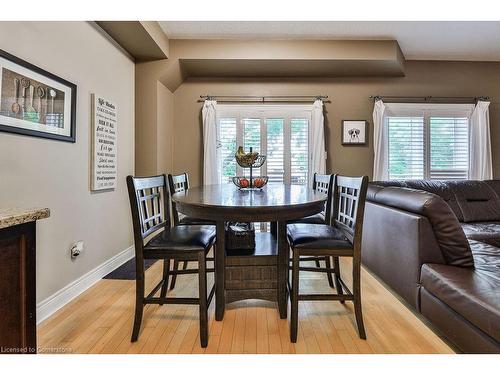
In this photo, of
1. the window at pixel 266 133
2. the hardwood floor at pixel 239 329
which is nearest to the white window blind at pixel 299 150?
the window at pixel 266 133

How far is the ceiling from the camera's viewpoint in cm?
316

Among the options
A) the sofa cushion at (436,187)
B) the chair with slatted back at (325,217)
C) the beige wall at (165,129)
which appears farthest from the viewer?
the beige wall at (165,129)

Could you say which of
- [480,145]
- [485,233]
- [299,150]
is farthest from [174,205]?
[480,145]

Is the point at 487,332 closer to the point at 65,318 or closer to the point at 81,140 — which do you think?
the point at 65,318

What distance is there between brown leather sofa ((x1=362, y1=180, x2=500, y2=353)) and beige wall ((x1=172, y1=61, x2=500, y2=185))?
1654 millimetres

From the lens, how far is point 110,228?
116 inches

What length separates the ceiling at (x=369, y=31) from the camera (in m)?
3.16

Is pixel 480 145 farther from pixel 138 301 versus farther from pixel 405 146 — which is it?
pixel 138 301

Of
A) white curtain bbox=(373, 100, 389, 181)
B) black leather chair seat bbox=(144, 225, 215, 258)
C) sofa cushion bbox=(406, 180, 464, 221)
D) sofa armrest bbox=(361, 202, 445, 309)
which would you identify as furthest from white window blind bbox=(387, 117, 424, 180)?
black leather chair seat bbox=(144, 225, 215, 258)

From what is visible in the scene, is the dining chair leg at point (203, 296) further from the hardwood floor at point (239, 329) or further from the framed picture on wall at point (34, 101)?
the framed picture on wall at point (34, 101)

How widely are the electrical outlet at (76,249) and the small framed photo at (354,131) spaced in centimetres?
333

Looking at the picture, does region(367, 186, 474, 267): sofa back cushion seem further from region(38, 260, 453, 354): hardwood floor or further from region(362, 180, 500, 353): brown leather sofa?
region(38, 260, 453, 354): hardwood floor

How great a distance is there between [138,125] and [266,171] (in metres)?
1.71

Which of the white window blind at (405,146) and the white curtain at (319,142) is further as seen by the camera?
the white window blind at (405,146)
